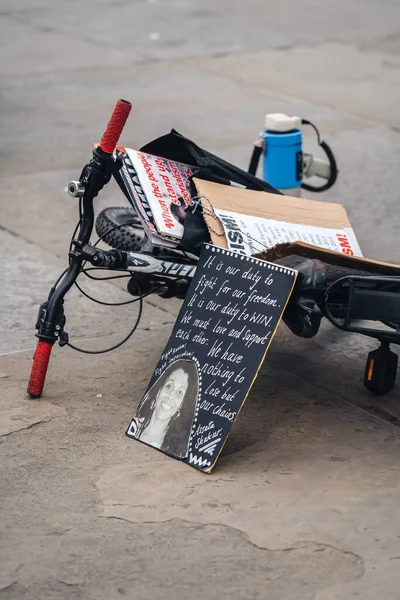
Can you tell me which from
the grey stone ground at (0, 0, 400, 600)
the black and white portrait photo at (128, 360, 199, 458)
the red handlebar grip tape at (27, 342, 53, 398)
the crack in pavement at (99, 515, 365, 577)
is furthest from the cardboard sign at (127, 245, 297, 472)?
the red handlebar grip tape at (27, 342, 53, 398)

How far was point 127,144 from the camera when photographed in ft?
28.9

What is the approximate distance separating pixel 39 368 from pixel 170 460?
84 cm

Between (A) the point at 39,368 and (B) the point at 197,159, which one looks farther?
(B) the point at 197,159

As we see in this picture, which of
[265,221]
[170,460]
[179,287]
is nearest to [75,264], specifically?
[179,287]

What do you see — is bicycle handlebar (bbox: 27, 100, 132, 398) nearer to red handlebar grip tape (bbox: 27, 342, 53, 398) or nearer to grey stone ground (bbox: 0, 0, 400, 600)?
red handlebar grip tape (bbox: 27, 342, 53, 398)

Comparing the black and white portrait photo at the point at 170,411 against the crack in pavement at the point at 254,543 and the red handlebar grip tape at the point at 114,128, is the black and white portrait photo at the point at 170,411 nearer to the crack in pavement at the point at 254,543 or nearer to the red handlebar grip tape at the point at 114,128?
the crack in pavement at the point at 254,543

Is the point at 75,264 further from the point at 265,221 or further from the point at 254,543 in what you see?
the point at 254,543

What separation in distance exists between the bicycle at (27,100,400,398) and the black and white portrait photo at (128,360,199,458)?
0.52 meters

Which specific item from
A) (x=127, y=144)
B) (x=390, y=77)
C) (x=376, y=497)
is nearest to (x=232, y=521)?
(x=376, y=497)

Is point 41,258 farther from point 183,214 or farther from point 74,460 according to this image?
point 74,460

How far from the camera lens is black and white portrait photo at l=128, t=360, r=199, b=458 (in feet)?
13.7

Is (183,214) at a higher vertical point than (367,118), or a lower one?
higher

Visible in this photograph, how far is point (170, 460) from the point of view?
13.6 feet

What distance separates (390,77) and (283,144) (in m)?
4.95
